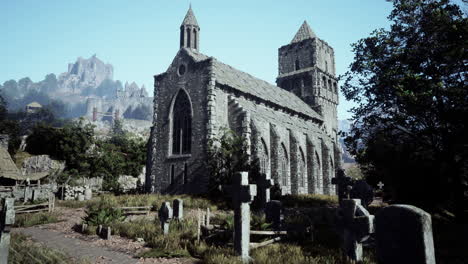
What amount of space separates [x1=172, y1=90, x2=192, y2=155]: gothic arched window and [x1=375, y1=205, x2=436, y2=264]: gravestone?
2212 centimetres

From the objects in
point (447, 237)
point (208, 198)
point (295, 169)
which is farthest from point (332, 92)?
point (447, 237)

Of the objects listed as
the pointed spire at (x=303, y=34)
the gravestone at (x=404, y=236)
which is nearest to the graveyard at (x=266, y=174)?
the gravestone at (x=404, y=236)

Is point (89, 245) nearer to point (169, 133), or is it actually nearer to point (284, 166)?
point (169, 133)

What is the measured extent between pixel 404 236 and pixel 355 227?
4.07 metres

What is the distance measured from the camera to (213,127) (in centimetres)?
2398

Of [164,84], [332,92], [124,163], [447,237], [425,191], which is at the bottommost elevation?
[447,237]

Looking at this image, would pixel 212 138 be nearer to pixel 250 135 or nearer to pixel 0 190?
pixel 250 135

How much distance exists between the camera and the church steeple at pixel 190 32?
28.2 m

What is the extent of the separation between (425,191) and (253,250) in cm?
1068

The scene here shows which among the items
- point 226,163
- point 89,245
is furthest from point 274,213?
point 226,163

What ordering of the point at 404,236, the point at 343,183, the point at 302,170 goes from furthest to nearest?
the point at 302,170, the point at 343,183, the point at 404,236

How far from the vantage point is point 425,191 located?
15.1 meters

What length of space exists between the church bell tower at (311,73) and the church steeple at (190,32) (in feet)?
69.6

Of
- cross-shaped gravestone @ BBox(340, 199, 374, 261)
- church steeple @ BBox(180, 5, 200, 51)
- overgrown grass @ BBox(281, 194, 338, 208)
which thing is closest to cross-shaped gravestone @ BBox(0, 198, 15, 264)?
cross-shaped gravestone @ BBox(340, 199, 374, 261)
